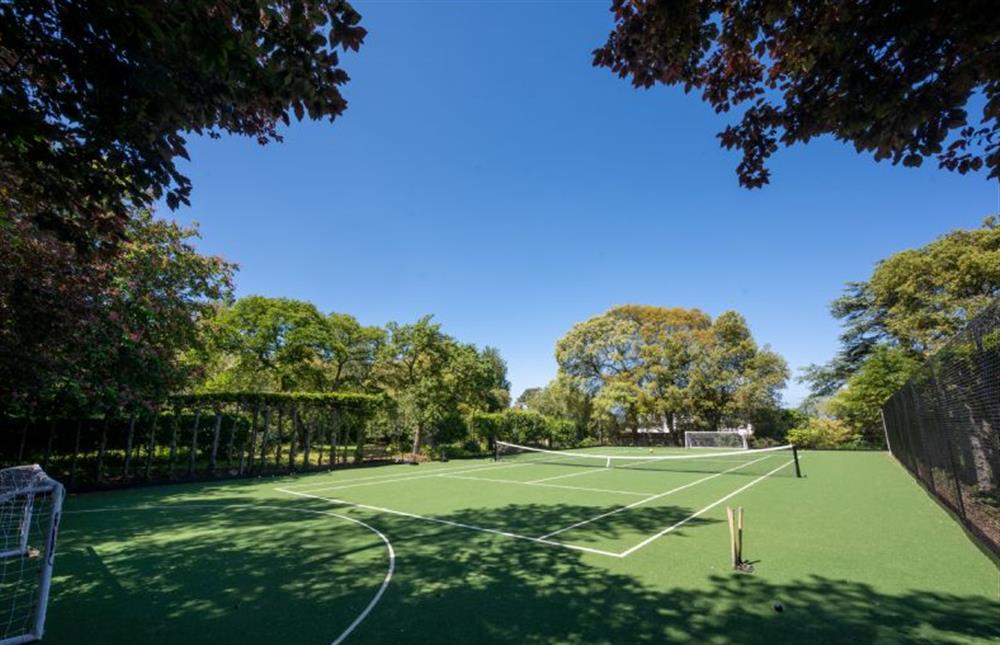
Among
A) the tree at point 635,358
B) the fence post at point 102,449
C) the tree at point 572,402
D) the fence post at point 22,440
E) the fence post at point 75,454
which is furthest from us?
the tree at point 572,402

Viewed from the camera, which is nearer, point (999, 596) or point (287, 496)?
point (999, 596)

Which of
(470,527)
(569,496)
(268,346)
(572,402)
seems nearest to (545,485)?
(569,496)

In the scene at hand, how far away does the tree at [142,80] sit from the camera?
9.42 feet

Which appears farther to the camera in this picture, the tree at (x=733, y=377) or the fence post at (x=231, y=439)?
the tree at (x=733, y=377)

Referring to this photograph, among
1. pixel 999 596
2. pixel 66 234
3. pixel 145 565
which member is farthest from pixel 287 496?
pixel 999 596

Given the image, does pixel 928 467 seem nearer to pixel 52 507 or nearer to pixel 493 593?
pixel 493 593

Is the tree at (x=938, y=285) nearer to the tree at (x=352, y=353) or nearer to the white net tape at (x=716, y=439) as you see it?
the white net tape at (x=716, y=439)

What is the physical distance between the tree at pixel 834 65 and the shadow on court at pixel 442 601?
14.7 ft

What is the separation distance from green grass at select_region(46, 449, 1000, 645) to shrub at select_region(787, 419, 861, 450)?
75.1 feet

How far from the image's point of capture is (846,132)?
11.7ft

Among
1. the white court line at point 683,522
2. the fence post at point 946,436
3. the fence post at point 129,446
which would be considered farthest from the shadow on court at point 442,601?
the fence post at point 129,446

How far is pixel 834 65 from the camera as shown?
358 centimetres

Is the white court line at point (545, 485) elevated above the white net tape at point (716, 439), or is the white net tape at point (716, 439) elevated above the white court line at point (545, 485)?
the white net tape at point (716, 439)

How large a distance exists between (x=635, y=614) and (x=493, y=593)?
66.2 inches
